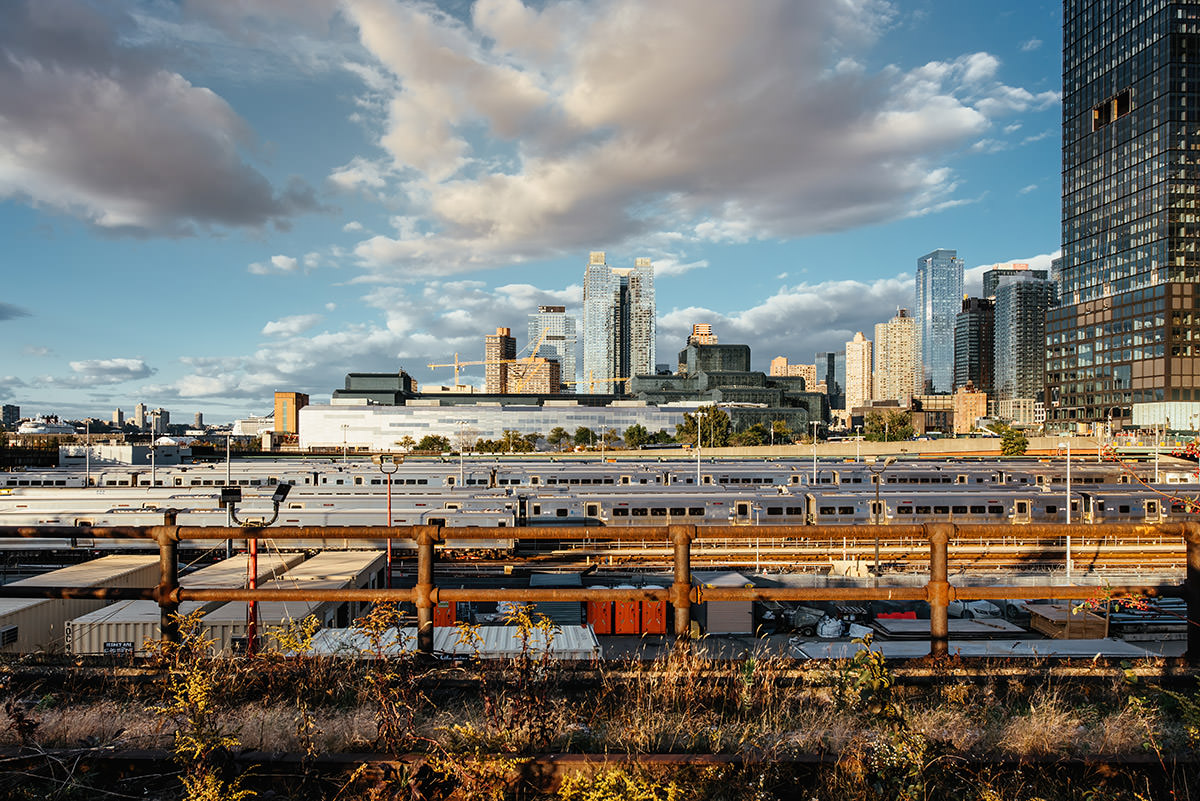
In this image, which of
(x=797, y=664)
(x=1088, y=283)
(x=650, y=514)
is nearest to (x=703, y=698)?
(x=797, y=664)

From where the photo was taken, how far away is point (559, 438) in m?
139

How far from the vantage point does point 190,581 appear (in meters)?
18.2

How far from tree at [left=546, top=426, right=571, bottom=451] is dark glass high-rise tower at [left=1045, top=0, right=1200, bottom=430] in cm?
10036

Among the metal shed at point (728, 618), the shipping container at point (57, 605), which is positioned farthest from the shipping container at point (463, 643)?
the metal shed at point (728, 618)

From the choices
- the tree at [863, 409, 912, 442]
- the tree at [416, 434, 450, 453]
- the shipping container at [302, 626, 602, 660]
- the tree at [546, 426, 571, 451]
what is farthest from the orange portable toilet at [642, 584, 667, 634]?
the tree at [546, 426, 571, 451]

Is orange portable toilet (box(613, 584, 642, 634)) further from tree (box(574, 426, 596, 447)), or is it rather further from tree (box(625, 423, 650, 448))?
tree (box(574, 426, 596, 447))

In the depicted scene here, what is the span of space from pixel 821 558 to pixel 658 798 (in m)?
37.1

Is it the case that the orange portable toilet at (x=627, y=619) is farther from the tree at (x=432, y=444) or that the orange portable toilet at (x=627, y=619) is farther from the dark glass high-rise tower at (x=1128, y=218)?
the dark glass high-rise tower at (x=1128, y=218)

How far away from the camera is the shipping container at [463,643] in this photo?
15.0ft

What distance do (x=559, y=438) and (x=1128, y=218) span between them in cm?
12932

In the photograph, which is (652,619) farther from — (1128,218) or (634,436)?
(1128,218)

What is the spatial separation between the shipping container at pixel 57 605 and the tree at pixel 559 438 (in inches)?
4656

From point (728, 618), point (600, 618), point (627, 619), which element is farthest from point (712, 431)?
point (728, 618)

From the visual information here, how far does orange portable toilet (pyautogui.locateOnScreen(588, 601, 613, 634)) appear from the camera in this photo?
24.1m
